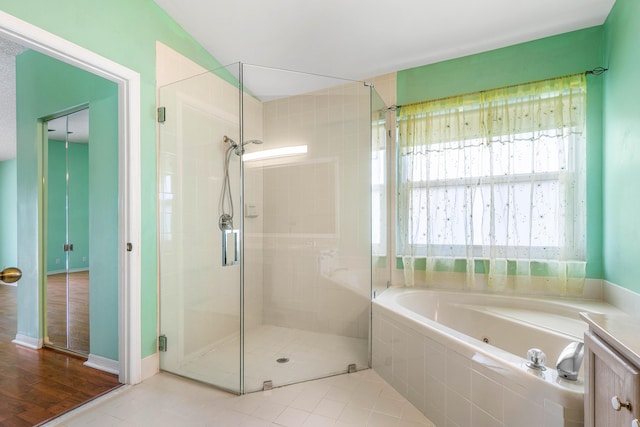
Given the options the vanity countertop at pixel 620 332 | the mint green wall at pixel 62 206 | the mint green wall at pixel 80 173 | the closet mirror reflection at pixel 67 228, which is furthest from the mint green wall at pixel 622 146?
the mint green wall at pixel 62 206

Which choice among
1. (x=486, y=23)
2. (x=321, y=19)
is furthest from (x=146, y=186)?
(x=486, y=23)

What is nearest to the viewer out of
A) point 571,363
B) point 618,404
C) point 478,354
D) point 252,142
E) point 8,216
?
point 618,404

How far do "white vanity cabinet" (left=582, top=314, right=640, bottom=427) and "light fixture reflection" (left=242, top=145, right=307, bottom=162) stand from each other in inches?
82.2

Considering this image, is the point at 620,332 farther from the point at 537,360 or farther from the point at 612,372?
the point at 537,360

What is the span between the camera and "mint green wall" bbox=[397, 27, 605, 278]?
7.18ft

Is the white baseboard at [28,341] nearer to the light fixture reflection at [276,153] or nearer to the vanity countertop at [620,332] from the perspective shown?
the light fixture reflection at [276,153]

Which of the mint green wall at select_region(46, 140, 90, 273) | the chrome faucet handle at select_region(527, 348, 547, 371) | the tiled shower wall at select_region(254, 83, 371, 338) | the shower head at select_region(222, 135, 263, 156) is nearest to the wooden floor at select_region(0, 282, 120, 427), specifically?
the mint green wall at select_region(46, 140, 90, 273)

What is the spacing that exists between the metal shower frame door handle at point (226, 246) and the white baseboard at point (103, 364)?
40.3 inches

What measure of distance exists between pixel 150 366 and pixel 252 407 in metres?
0.87

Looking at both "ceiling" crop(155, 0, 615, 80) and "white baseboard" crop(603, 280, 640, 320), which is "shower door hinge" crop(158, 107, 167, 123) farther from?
"white baseboard" crop(603, 280, 640, 320)

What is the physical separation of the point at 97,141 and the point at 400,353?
2.63 metres

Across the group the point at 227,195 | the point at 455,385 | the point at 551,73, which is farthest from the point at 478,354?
the point at 551,73

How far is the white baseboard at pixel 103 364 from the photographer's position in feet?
7.18

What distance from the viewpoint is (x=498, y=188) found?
2.40 meters
